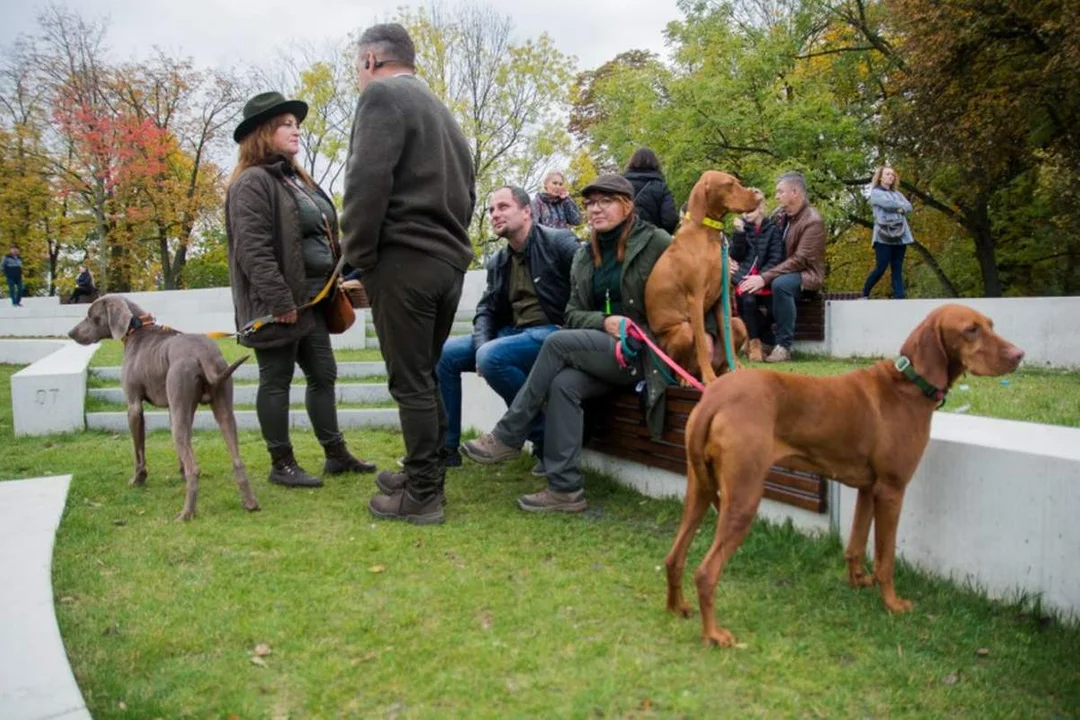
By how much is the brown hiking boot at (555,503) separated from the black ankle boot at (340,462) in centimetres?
157

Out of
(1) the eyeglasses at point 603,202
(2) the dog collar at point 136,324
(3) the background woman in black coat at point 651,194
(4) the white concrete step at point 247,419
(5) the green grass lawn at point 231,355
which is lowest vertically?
(4) the white concrete step at point 247,419

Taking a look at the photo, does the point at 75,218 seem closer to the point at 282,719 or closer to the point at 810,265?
the point at 810,265

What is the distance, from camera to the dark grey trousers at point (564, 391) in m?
4.57

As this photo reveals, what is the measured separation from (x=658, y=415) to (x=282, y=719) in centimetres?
261

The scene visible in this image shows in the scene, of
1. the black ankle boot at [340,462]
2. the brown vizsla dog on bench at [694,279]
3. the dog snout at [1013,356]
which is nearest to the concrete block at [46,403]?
the black ankle boot at [340,462]

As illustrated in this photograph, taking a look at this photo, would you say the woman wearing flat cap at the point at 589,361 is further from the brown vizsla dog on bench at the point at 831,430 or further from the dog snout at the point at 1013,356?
the dog snout at the point at 1013,356

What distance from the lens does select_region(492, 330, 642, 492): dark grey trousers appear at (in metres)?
4.57

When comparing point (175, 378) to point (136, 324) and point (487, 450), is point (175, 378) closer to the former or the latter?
point (136, 324)

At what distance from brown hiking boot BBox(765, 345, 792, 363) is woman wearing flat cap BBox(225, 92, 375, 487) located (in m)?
4.67

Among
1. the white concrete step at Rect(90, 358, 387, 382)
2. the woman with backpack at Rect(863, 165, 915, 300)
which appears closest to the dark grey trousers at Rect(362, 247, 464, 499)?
the white concrete step at Rect(90, 358, 387, 382)

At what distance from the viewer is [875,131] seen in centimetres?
1892

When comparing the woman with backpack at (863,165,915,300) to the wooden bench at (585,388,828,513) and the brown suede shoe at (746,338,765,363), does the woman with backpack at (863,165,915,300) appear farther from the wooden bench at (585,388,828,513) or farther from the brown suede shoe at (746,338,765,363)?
the wooden bench at (585,388,828,513)

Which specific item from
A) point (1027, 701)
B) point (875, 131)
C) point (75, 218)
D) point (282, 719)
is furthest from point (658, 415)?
point (75, 218)

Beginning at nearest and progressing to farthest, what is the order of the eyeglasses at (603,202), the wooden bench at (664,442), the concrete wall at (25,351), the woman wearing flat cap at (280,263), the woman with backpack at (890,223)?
1. the wooden bench at (664,442)
2. the eyeglasses at (603,202)
3. the woman wearing flat cap at (280,263)
4. the woman with backpack at (890,223)
5. the concrete wall at (25,351)
